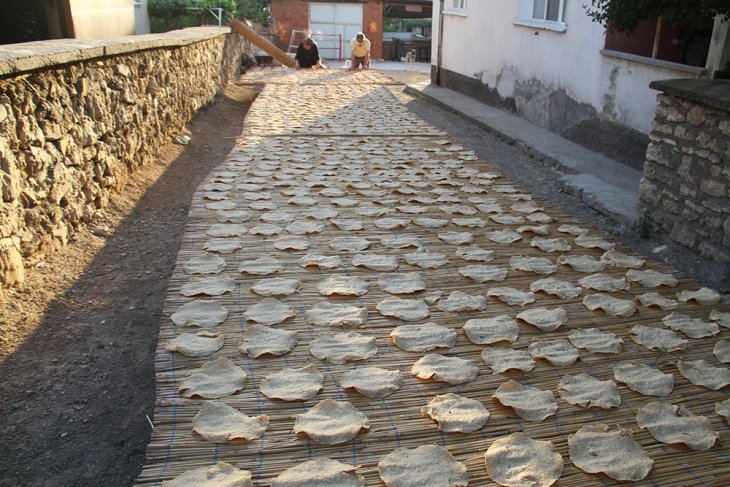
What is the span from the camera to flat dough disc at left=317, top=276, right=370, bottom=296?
7.93ft

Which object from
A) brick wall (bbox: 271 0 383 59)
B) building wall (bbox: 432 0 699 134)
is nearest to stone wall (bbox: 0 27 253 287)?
building wall (bbox: 432 0 699 134)

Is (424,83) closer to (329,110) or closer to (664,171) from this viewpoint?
(329,110)

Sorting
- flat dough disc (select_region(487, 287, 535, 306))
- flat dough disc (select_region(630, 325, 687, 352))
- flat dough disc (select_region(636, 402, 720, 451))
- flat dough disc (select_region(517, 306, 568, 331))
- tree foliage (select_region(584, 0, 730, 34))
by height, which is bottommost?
flat dough disc (select_region(636, 402, 720, 451))

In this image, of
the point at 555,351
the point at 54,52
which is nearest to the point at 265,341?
the point at 555,351

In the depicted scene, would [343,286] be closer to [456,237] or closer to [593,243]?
[456,237]


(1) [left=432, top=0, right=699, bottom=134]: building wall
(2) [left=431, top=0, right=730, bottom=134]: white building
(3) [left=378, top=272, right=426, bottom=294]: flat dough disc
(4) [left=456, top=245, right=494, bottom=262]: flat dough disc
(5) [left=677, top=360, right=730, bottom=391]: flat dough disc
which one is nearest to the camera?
(5) [left=677, top=360, right=730, bottom=391]: flat dough disc

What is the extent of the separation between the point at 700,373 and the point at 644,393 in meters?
0.26

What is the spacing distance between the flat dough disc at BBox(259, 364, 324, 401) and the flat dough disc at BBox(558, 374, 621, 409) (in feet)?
2.54

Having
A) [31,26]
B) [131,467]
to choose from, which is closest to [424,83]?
[31,26]

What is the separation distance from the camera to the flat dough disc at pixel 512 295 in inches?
93.9

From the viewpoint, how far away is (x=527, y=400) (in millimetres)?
1785

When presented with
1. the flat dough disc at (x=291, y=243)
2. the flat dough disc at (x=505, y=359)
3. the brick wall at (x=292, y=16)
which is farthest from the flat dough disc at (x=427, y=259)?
the brick wall at (x=292, y=16)

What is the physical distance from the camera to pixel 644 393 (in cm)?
183

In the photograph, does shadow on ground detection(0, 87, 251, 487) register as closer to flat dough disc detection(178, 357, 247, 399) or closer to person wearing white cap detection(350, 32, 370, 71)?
flat dough disc detection(178, 357, 247, 399)
